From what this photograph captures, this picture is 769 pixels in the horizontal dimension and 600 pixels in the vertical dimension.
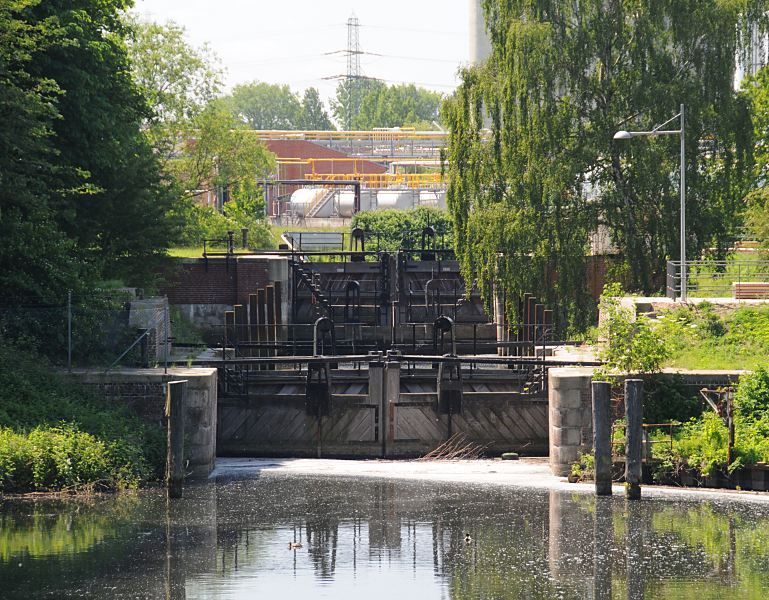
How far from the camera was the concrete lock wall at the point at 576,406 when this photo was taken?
1139 inches

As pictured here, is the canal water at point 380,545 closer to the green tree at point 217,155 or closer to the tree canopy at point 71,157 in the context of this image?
the tree canopy at point 71,157

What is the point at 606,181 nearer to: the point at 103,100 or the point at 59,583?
the point at 103,100

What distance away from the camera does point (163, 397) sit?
1140 inches

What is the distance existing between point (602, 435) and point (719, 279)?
16.2 m

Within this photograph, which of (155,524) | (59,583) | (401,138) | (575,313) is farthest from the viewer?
(401,138)

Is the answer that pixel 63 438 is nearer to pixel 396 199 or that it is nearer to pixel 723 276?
pixel 723 276

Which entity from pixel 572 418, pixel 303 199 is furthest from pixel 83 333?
pixel 303 199

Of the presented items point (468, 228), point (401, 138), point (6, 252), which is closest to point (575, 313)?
point (468, 228)

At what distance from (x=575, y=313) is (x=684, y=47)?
8749 mm

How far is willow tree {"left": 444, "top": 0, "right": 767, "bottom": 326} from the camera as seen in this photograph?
138 ft

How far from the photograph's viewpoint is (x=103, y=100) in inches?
1405

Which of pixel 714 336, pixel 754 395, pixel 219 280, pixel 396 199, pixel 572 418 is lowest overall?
pixel 572 418

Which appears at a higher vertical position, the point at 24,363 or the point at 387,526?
the point at 24,363

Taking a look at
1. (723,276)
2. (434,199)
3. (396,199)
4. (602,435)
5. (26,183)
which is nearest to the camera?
(602,435)
